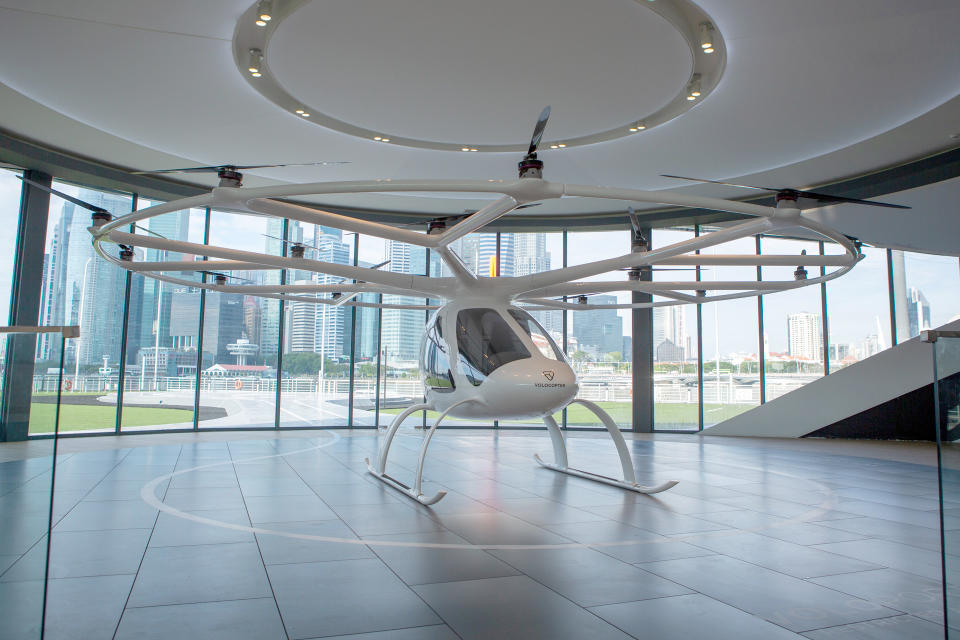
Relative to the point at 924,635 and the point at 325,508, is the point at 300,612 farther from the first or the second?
the point at 924,635

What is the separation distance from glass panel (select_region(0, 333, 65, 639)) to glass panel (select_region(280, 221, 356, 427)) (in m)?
14.3

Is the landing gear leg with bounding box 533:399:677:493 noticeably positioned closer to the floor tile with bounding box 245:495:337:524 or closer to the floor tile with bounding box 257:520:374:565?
the floor tile with bounding box 245:495:337:524

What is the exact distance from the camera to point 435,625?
412 centimetres

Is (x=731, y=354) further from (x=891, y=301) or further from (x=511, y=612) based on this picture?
(x=511, y=612)

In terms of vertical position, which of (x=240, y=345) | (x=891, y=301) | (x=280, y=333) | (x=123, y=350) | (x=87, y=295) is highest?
(x=891, y=301)

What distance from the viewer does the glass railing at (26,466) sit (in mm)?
2994

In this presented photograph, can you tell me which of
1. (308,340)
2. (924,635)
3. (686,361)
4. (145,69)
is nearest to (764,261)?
(924,635)

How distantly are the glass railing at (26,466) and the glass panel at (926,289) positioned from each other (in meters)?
20.0

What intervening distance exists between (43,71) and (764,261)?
9.91 m

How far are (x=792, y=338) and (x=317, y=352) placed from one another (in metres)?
13.6

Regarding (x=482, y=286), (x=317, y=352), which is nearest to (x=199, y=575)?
(x=482, y=286)

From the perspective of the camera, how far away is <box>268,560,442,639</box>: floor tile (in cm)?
411

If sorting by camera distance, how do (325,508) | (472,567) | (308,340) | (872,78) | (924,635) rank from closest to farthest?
1. (924,635)
2. (472,567)
3. (325,508)
4. (872,78)
5. (308,340)

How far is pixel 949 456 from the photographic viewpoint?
137 inches
